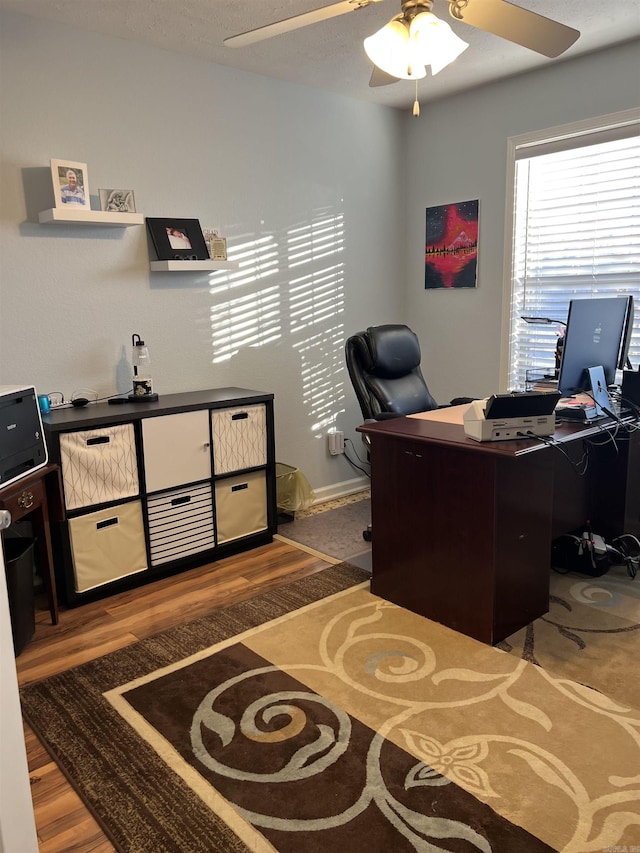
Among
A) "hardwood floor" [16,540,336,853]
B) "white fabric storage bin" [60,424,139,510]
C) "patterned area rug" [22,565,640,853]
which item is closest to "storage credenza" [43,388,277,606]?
"white fabric storage bin" [60,424,139,510]

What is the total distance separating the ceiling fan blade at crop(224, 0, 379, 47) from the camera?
1.94 m

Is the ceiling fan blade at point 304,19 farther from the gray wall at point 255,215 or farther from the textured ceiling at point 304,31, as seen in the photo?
the gray wall at point 255,215

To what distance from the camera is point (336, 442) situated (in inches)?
172

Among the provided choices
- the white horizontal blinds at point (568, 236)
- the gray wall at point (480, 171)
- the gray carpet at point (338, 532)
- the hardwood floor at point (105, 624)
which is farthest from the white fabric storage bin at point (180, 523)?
the gray wall at point (480, 171)

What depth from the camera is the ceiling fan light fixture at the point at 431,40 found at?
189 cm

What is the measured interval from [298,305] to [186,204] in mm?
944

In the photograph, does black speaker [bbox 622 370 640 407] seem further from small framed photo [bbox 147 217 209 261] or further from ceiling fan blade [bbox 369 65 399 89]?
small framed photo [bbox 147 217 209 261]

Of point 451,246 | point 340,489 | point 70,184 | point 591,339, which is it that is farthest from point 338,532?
point 70,184

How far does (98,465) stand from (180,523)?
54 centimetres

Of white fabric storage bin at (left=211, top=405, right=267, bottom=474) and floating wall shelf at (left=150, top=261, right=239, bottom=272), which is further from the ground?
floating wall shelf at (left=150, top=261, right=239, bottom=272)

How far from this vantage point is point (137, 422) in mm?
2973

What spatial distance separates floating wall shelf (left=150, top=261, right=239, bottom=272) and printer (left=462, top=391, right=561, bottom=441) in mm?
1718

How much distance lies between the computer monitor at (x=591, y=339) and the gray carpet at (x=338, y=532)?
1.31 m

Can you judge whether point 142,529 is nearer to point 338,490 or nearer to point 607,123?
point 338,490
